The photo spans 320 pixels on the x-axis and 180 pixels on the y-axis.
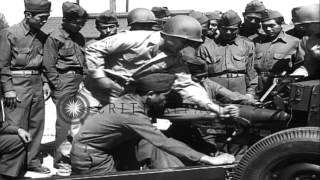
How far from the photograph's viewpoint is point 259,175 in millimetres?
3721

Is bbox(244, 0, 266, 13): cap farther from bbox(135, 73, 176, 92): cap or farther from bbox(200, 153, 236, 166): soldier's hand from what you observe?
bbox(200, 153, 236, 166): soldier's hand

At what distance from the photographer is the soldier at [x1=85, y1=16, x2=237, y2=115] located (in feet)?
13.8

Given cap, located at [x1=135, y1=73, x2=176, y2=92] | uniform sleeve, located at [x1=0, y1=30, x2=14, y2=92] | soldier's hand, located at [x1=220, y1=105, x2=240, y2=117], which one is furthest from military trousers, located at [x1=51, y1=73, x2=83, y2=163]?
soldier's hand, located at [x1=220, y1=105, x2=240, y2=117]

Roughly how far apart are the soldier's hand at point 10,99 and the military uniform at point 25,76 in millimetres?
34

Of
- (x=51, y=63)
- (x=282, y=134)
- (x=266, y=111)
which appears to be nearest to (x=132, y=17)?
(x=51, y=63)

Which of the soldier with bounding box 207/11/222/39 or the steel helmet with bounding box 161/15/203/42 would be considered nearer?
the steel helmet with bounding box 161/15/203/42

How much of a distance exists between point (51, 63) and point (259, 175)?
259 centimetres

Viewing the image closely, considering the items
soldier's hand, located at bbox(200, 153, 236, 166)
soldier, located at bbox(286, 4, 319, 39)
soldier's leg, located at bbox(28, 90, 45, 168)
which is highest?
soldier, located at bbox(286, 4, 319, 39)

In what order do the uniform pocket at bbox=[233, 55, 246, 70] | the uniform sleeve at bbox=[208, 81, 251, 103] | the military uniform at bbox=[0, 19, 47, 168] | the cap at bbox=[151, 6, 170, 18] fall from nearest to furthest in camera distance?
the uniform sleeve at bbox=[208, 81, 251, 103] < the military uniform at bbox=[0, 19, 47, 168] < the uniform pocket at bbox=[233, 55, 246, 70] < the cap at bbox=[151, 6, 170, 18]

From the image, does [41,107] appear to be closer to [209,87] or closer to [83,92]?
[83,92]

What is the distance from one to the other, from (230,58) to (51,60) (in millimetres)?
1774

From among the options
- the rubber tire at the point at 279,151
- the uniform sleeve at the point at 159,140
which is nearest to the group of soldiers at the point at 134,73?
the uniform sleeve at the point at 159,140

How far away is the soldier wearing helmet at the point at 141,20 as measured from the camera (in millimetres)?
5426

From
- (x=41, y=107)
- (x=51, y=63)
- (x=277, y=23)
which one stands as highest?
(x=277, y=23)
